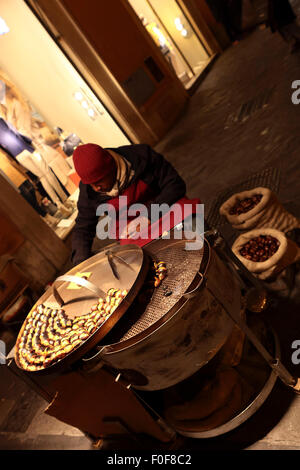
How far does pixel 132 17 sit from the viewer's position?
29.7ft

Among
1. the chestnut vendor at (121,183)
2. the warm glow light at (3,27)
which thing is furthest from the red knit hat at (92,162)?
the warm glow light at (3,27)

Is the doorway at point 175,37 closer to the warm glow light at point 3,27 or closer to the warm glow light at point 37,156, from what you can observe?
the warm glow light at point 3,27

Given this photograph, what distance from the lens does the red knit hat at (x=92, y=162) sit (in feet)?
11.4

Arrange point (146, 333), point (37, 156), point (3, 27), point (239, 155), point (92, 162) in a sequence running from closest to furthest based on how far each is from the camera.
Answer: point (146, 333), point (92, 162), point (239, 155), point (3, 27), point (37, 156)

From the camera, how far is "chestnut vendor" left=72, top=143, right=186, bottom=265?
3.61 m

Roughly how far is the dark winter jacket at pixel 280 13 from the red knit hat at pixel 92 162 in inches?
217

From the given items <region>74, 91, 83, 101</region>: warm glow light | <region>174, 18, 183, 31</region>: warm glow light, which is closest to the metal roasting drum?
<region>74, 91, 83, 101</region>: warm glow light

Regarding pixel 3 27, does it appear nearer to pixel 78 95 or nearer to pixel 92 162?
pixel 78 95

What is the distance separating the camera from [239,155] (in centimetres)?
659

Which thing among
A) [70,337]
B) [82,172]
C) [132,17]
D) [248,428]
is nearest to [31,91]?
[132,17]

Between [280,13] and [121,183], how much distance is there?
5.55 metres

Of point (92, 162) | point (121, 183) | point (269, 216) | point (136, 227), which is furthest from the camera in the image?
point (269, 216)

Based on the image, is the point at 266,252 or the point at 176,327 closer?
the point at 176,327

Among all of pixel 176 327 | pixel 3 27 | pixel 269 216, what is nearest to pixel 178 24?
pixel 3 27
